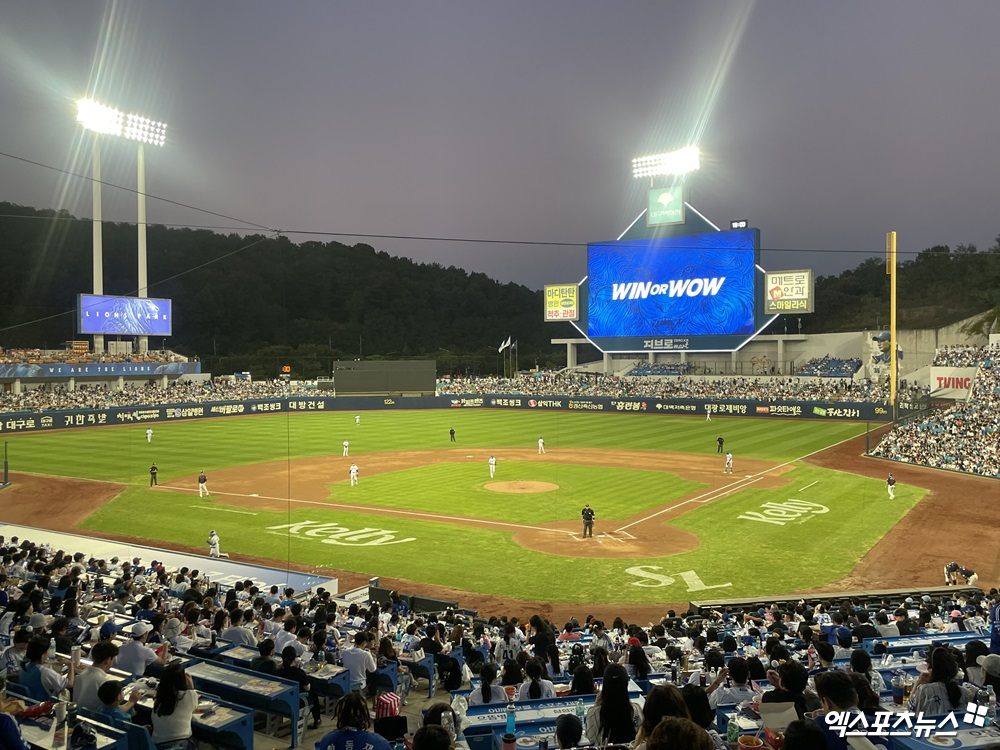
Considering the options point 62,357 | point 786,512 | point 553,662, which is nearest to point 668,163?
point 786,512

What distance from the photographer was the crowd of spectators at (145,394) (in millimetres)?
58250

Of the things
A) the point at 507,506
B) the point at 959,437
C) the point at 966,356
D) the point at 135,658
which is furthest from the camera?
the point at 966,356

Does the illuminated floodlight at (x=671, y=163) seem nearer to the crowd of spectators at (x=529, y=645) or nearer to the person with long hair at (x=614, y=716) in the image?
the crowd of spectators at (x=529, y=645)

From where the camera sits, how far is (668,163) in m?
76.8

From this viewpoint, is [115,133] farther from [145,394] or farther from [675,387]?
[675,387]

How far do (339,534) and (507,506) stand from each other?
7.03m

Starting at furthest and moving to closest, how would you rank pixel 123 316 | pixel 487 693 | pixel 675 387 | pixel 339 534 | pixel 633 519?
pixel 123 316, pixel 675 387, pixel 633 519, pixel 339 534, pixel 487 693

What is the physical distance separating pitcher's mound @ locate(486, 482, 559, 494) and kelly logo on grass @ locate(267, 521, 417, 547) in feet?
26.8

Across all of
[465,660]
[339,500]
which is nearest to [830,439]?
[339,500]

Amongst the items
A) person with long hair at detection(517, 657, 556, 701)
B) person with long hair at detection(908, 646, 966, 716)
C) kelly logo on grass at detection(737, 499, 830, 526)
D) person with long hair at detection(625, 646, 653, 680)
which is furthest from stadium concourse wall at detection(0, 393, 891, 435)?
person with long hair at detection(908, 646, 966, 716)

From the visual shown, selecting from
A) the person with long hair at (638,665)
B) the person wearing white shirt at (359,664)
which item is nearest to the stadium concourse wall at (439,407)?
the person wearing white shirt at (359,664)

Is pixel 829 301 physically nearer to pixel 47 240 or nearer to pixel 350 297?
pixel 350 297

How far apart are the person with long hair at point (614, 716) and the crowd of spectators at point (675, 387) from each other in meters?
60.3

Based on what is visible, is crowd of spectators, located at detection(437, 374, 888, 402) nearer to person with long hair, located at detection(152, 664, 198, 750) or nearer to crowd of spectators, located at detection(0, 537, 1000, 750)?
crowd of spectators, located at detection(0, 537, 1000, 750)
